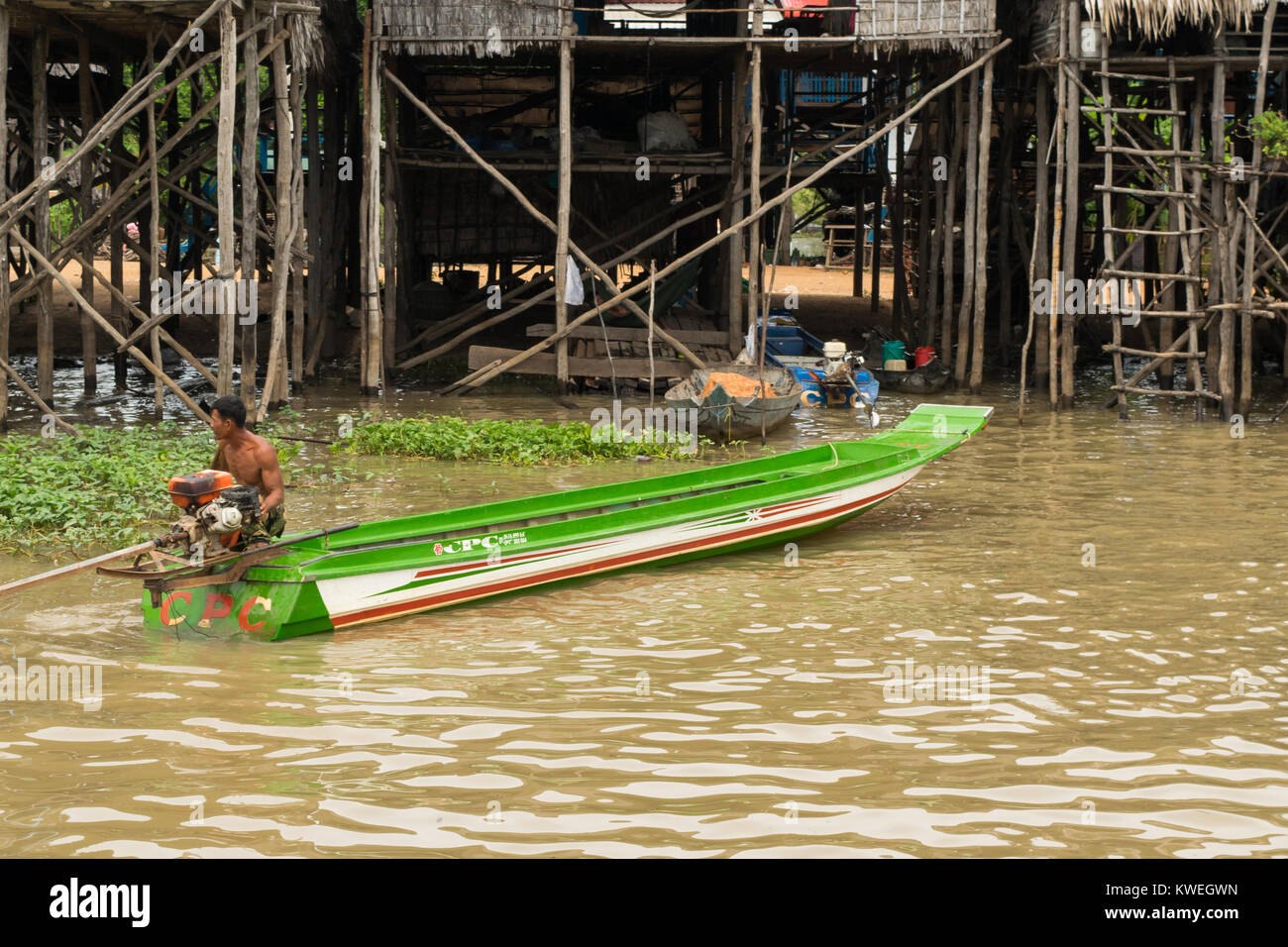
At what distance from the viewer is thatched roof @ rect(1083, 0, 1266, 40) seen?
14.4 metres

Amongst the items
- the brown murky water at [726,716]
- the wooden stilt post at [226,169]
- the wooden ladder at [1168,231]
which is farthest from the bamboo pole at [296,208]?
the wooden ladder at [1168,231]

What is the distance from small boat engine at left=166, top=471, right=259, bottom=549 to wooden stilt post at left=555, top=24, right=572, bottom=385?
8601mm

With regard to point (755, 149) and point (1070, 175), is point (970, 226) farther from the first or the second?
point (755, 149)

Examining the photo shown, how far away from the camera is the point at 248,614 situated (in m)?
7.17

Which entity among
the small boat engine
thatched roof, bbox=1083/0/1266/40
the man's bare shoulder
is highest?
thatched roof, bbox=1083/0/1266/40

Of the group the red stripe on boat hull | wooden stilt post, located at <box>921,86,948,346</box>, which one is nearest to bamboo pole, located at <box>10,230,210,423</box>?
the red stripe on boat hull

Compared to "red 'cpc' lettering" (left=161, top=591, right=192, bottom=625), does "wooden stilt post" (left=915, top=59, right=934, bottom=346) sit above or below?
above

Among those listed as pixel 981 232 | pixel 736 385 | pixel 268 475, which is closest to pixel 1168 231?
pixel 981 232

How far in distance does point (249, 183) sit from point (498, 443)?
3.22 metres

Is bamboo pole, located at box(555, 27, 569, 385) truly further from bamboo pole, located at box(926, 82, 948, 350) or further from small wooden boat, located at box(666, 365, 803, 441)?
bamboo pole, located at box(926, 82, 948, 350)

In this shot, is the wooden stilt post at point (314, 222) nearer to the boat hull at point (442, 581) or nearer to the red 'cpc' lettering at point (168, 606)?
the boat hull at point (442, 581)

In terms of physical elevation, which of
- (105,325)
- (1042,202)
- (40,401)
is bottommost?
(40,401)

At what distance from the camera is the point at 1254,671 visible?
6844mm

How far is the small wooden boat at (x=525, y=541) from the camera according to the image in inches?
281
